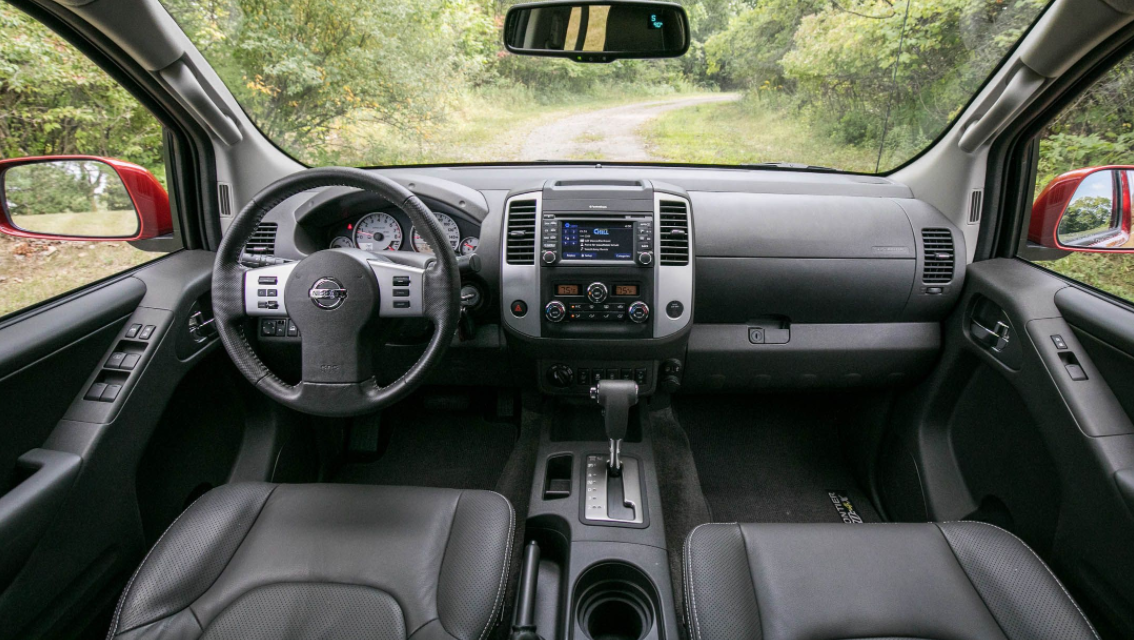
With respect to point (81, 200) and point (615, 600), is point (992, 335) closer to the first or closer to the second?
point (615, 600)

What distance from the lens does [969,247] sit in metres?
2.34

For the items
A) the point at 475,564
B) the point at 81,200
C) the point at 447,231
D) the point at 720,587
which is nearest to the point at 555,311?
the point at 447,231

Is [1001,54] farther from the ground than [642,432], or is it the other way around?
[1001,54]

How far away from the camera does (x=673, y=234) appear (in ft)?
6.93

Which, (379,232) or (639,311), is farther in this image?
(379,232)

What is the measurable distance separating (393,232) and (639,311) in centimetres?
99

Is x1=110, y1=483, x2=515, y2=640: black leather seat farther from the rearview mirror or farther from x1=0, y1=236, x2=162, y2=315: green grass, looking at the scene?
the rearview mirror

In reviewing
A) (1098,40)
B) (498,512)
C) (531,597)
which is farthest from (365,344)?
(1098,40)

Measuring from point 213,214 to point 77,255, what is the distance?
1.54 feet

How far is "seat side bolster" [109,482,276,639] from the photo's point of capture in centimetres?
137

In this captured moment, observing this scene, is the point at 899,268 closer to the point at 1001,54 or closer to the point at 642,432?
the point at 1001,54

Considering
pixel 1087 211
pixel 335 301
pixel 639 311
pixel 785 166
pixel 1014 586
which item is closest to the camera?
pixel 1014 586

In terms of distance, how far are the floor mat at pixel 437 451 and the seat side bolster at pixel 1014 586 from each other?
185 cm

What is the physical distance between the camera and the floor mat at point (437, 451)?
2.86m
